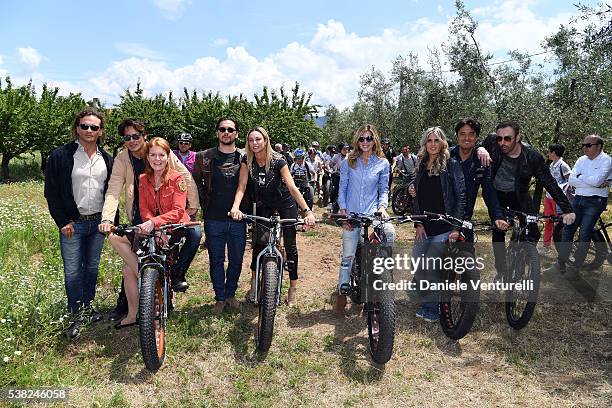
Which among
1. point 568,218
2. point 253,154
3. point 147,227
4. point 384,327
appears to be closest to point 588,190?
point 568,218

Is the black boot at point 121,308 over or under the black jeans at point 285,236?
under

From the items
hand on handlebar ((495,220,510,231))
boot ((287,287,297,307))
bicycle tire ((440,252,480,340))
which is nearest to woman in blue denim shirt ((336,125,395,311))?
boot ((287,287,297,307))

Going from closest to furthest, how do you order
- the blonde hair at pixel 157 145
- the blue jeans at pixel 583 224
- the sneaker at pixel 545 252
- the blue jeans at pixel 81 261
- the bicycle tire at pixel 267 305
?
the bicycle tire at pixel 267 305, the blonde hair at pixel 157 145, the blue jeans at pixel 81 261, the blue jeans at pixel 583 224, the sneaker at pixel 545 252

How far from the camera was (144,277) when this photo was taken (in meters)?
3.93

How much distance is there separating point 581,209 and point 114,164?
21.6 ft

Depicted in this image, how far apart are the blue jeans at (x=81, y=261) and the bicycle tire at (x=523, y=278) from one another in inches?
181

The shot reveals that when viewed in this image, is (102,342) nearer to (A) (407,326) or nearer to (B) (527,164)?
(A) (407,326)

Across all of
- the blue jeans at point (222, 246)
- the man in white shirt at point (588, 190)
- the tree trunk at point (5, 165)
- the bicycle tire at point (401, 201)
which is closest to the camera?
the blue jeans at point (222, 246)

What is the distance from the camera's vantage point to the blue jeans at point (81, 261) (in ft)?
14.9

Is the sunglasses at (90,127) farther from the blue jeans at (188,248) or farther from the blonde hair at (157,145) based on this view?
the blue jeans at (188,248)

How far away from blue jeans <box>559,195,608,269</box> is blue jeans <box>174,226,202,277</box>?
5587 millimetres

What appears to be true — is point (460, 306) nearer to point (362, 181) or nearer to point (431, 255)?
point (431, 255)

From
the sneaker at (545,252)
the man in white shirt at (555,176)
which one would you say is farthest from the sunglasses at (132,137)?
the sneaker at (545,252)

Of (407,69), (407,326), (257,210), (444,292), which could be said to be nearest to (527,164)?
(444,292)
